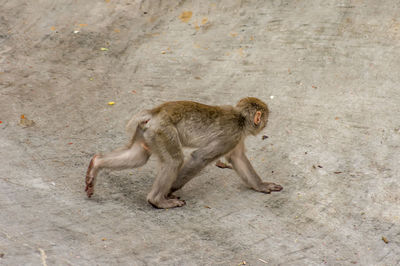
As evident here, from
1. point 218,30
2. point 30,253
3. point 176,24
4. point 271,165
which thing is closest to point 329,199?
point 271,165

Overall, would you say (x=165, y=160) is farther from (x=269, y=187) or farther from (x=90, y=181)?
(x=269, y=187)

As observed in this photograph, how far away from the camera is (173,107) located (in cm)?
587

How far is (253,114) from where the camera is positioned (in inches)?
246

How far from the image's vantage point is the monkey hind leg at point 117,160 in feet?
19.3

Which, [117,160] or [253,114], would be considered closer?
[117,160]

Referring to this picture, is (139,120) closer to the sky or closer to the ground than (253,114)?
closer to the sky

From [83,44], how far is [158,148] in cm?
558

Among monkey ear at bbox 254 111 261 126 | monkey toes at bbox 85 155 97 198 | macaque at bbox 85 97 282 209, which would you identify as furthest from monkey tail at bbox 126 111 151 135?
monkey ear at bbox 254 111 261 126

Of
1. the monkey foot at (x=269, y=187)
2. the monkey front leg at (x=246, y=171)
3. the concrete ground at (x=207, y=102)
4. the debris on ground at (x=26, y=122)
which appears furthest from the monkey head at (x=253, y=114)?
the debris on ground at (x=26, y=122)

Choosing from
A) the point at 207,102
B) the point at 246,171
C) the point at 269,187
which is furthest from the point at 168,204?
the point at 207,102

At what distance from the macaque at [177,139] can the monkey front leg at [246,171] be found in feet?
0.54

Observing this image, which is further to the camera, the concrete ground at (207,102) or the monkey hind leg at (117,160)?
the monkey hind leg at (117,160)

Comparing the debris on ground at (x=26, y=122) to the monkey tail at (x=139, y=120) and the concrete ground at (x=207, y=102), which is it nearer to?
the concrete ground at (x=207, y=102)

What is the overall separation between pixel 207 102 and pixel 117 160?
9.65ft
